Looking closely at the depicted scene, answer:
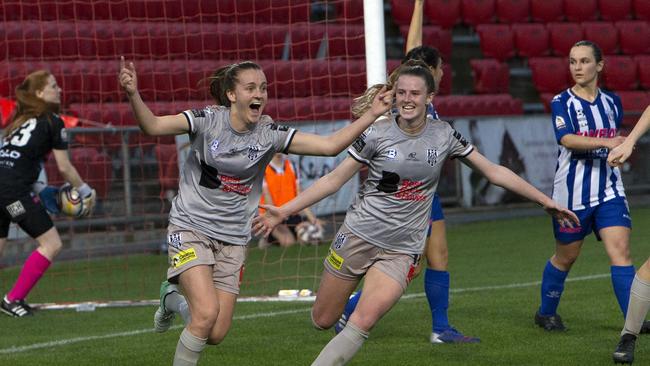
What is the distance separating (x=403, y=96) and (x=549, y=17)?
17.4 meters

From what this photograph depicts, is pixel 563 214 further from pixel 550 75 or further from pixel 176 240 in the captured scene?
pixel 550 75

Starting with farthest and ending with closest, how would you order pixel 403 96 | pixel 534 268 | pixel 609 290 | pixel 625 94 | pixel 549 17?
pixel 549 17 < pixel 625 94 < pixel 534 268 < pixel 609 290 < pixel 403 96

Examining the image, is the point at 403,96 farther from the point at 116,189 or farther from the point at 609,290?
the point at 116,189

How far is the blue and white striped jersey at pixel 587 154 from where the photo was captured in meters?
8.25

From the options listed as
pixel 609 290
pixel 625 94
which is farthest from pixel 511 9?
pixel 609 290

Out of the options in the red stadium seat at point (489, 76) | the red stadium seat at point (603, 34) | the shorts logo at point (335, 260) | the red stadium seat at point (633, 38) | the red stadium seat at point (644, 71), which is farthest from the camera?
the red stadium seat at point (633, 38)

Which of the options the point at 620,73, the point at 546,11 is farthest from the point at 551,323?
the point at 546,11

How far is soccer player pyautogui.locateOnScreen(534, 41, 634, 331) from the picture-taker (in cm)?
808

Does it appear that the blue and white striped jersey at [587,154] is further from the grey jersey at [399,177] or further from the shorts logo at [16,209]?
the shorts logo at [16,209]

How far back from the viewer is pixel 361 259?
6828 mm

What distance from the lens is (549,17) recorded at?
2339 centimetres

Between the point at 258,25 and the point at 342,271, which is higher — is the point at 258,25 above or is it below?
above

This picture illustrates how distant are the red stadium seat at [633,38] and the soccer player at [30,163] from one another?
15162 millimetres

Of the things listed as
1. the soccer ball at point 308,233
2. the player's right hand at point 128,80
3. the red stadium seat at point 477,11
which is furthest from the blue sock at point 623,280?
the red stadium seat at point 477,11
